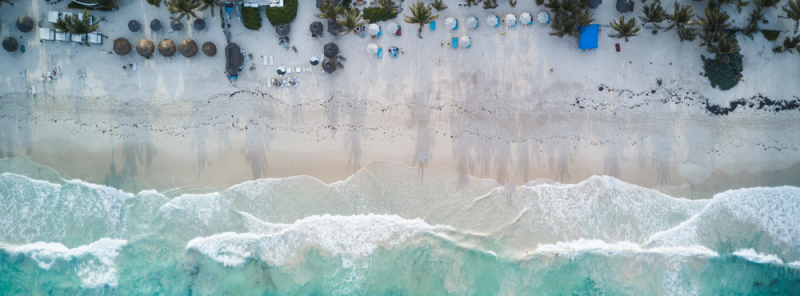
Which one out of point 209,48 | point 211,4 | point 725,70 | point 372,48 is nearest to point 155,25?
point 209,48

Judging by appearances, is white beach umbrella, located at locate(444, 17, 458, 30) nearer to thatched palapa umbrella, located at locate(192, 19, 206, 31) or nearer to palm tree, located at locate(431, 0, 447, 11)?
palm tree, located at locate(431, 0, 447, 11)

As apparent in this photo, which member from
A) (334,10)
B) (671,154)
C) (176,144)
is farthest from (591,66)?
(176,144)

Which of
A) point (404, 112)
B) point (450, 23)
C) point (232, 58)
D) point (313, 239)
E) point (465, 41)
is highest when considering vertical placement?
point (450, 23)

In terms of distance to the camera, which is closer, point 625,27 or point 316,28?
point 625,27

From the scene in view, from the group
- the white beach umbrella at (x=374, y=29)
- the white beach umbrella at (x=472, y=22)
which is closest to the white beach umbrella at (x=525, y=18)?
the white beach umbrella at (x=472, y=22)

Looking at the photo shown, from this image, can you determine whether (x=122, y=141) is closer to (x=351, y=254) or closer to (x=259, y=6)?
(x=259, y=6)

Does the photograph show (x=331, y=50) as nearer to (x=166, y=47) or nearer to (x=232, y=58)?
(x=232, y=58)
